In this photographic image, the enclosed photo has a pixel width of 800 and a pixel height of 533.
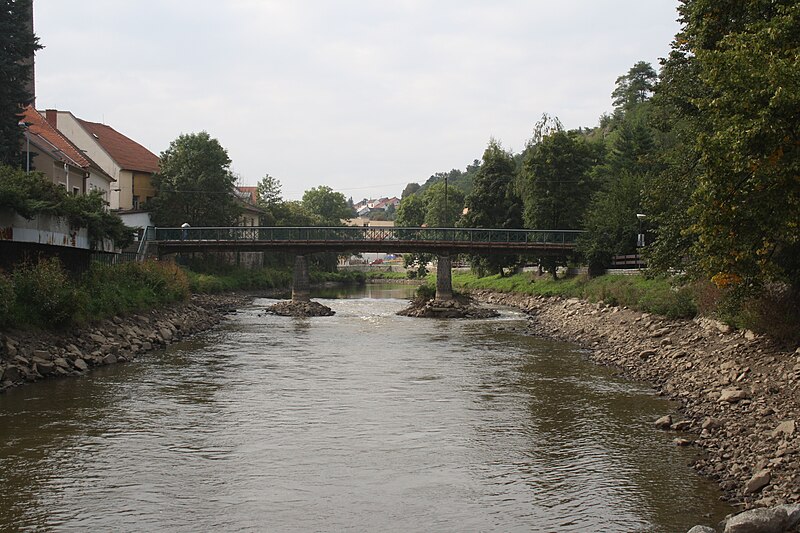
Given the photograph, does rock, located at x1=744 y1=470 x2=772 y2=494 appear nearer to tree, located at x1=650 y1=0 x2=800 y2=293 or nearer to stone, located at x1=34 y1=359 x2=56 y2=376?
tree, located at x1=650 y1=0 x2=800 y2=293

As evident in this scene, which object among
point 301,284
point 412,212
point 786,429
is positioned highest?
point 412,212

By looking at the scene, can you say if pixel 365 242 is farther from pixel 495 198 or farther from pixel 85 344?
pixel 85 344

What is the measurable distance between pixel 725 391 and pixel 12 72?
4138cm

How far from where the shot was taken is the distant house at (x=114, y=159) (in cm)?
7681

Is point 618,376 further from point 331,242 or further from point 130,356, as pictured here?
point 331,242

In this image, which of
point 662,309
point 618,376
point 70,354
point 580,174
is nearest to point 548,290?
point 580,174

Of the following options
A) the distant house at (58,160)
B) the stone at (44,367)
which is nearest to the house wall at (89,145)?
the distant house at (58,160)

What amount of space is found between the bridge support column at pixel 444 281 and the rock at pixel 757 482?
49.2 meters

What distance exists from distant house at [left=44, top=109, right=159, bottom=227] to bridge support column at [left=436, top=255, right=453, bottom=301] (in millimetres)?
27195

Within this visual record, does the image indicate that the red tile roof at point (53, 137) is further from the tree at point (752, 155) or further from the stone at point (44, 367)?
the tree at point (752, 155)

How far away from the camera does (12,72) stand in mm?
45312

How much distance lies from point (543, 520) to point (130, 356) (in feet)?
76.2

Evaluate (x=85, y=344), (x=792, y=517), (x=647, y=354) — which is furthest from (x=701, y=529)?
(x=85, y=344)

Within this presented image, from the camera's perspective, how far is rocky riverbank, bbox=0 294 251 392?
2631 centimetres
